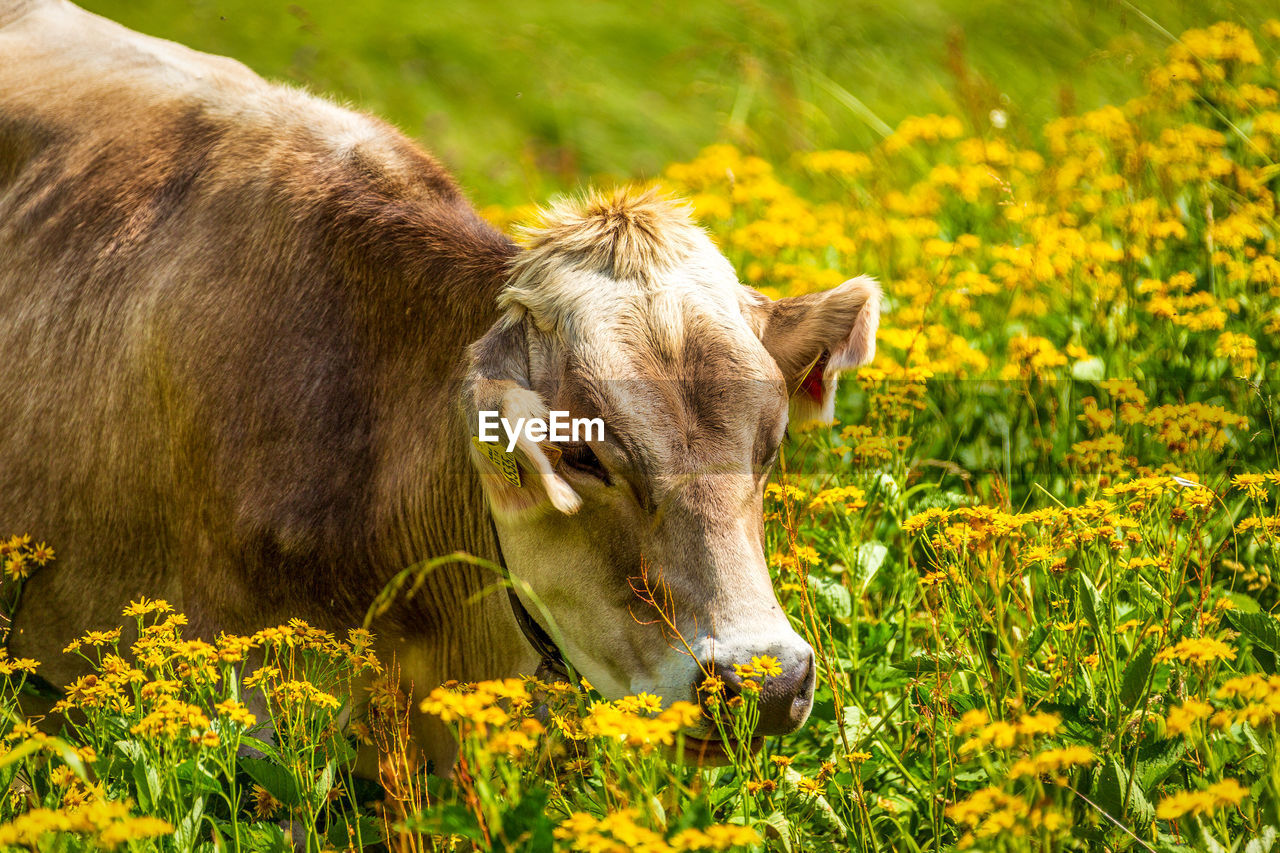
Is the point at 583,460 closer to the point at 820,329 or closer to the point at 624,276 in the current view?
the point at 624,276

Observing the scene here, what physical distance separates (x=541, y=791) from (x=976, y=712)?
81 cm

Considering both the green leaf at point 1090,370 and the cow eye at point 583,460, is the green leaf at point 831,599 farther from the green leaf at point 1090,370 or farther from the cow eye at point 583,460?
the green leaf at point 1090,370

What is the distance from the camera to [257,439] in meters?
3.61

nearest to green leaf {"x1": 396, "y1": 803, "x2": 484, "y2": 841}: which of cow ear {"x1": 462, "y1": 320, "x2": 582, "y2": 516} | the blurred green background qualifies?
cow ear {"x1": 462, "y1": 320, "x2": 582, "y2": 516}

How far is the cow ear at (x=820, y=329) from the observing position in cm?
353

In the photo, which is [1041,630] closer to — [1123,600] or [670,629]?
[1123,600]

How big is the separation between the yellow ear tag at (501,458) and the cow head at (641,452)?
0.06 feet

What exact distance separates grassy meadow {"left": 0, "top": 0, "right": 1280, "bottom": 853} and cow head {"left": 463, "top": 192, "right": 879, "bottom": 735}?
0.15m

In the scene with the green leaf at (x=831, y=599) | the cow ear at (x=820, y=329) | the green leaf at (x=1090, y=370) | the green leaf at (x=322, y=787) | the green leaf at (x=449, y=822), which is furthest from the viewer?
the green leaf at (x=1090, y=370)

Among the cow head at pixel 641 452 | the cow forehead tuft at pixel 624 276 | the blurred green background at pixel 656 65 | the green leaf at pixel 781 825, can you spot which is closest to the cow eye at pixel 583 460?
the cow head at pixel 641 452

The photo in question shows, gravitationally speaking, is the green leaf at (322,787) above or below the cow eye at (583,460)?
below

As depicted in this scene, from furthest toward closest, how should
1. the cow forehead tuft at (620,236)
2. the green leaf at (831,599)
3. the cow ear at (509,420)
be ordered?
the green leaf at (831,599) < the cow forehead tuft at (620,236) < the cow ear at (509,420)

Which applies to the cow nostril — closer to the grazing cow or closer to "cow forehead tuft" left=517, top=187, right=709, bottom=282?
the grazing cow

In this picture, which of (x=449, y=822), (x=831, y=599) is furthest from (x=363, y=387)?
(x=449, y=822)
